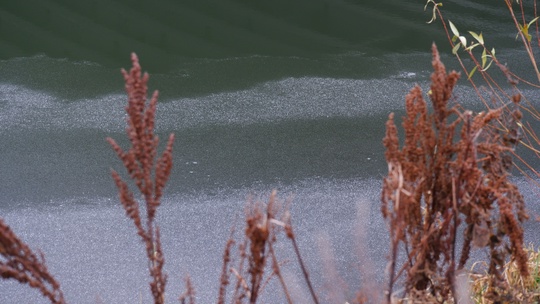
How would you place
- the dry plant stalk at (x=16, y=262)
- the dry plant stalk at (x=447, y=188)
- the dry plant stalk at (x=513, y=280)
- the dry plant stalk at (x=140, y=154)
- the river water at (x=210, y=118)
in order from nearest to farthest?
1. the dry plant stalk at (x=16, y=262)
2. the dry plant stalk at (x=140, y=154)
3. the dry plant stalk at (x=447, y=188)
4. the dry plant stalk at (x=513, y=280)
5. the river water at (x=210, y=118)

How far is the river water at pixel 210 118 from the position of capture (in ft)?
15.3

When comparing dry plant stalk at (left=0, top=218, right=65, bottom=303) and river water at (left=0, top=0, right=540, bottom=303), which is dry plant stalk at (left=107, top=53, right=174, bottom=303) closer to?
dry plant stalk at (left=0, top=218, right=65, bottom=303)

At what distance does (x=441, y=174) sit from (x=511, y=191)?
0.79 ft

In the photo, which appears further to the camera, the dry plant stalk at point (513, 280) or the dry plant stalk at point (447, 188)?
the dry plant stalk at point (513, 280)

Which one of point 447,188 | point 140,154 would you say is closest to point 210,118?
point 447,188

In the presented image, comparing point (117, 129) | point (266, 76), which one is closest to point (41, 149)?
point (117, 129)

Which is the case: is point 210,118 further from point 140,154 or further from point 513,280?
point 140,154

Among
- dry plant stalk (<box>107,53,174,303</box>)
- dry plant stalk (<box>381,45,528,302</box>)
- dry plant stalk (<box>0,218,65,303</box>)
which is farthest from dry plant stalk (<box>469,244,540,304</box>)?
dry plant stalk (<box>0,218,65,303</box>)

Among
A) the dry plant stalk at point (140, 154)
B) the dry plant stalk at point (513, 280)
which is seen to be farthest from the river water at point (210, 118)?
the dry plant stalk at point (140, 154)

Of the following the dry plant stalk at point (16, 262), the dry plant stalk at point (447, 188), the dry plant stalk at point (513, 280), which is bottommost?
the dry plant stalk at point (513, 280)

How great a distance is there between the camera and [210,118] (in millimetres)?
6340

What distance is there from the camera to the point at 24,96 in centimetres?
676

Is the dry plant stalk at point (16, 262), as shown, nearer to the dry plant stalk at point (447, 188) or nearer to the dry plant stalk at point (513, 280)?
the dry plant stalk at point (447, 188)

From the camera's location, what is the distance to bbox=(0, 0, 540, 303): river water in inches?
183
